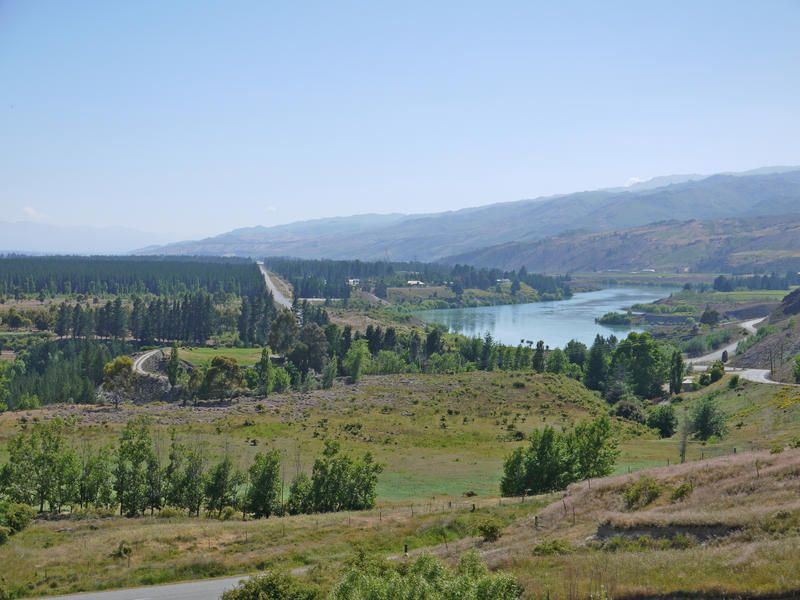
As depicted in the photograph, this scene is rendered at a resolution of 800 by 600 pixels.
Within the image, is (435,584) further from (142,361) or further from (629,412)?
(142,361)

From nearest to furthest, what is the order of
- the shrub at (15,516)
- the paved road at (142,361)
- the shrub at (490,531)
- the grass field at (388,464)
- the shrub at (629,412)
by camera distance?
the grass field at (388,464)
the shrub at (490,531)
the shrub at (15,516)
the shrub at (629,412)
the paved road at (142,361)

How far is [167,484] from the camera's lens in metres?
50.9

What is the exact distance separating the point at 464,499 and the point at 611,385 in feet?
262

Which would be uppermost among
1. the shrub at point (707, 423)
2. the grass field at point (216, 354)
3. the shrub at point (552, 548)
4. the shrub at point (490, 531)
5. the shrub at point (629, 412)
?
the shrub at point (552, 548)

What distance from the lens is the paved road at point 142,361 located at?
12738 cm

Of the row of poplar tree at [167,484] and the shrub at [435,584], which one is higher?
the shrub at [435,584]

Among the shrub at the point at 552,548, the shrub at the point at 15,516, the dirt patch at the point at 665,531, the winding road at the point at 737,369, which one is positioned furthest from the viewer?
the winding road at the point at 737,369

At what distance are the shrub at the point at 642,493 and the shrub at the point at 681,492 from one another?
95cm

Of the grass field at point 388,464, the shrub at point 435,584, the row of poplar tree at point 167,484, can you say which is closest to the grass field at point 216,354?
the grass field at point 388,464

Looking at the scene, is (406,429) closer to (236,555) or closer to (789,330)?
(236,555)

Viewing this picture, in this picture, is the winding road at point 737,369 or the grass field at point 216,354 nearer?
the winding road at point 737,369

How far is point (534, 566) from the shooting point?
26.7m

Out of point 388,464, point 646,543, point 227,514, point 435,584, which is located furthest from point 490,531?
point 388,464

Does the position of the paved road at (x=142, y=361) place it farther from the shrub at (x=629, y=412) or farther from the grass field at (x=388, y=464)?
the shrub at (x=629, y=412)
